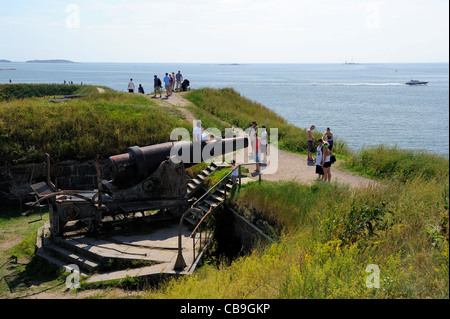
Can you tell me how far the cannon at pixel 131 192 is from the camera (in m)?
10.9

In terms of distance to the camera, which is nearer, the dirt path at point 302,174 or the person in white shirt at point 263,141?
the dirt path at point 302,174

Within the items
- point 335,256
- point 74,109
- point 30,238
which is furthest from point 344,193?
point 74,109

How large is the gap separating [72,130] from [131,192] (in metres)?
6.04

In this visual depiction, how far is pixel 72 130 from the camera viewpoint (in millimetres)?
16359

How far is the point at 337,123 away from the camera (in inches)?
1778

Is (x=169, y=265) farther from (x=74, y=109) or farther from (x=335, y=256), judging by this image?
(x=74, y=109)

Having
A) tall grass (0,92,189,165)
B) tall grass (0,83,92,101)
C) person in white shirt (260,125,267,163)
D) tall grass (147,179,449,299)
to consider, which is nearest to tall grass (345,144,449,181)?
tall grass (147,179,449,299)

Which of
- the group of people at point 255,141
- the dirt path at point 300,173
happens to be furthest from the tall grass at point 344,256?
the group of people at point 255,141

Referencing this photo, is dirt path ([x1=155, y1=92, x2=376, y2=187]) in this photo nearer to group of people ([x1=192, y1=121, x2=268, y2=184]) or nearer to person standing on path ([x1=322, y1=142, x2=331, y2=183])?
person standing on path ([x1=322, y1=142, x2=331, y2=183])

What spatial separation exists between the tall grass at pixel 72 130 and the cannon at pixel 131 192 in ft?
14.1

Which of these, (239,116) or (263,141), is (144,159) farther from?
(239,116)

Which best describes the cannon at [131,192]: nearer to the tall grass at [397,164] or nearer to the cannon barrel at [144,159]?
the cannon barrel at [144,159]

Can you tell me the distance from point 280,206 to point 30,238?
698 centimetres

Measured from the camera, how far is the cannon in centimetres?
Result: 1090
